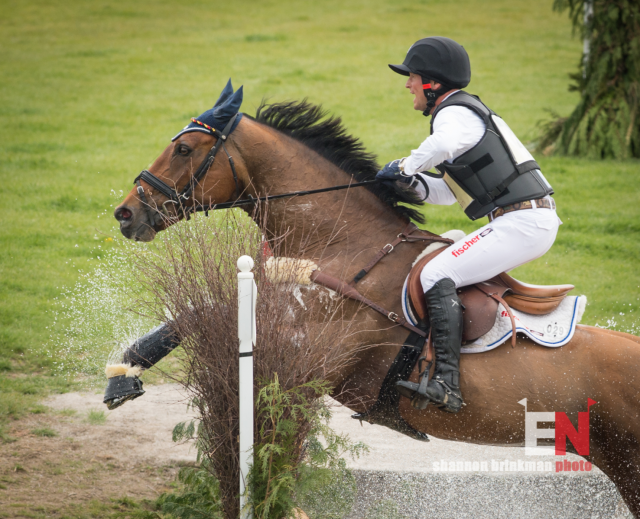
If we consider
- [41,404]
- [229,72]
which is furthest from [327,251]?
[229,72]

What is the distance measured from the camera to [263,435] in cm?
325

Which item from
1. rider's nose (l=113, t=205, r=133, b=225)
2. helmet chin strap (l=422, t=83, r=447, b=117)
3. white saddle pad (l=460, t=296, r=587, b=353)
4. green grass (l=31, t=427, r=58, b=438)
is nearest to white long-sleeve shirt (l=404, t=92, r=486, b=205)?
helmet chin strap (l=422, t=83, r=447, b=117)

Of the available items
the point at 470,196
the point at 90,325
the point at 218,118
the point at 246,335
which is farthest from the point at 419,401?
the point at 90,325

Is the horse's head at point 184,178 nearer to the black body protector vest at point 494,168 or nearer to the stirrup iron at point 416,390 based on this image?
the black body protector vest at point 494,168

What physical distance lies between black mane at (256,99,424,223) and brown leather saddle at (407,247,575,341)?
44 cm

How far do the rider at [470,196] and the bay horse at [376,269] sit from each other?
0.81ft

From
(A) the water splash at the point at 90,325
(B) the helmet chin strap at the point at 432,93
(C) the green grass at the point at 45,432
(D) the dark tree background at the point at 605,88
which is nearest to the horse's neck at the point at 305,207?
(B) the helmet chin strap at the point at 432,93

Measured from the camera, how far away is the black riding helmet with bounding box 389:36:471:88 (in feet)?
12.1

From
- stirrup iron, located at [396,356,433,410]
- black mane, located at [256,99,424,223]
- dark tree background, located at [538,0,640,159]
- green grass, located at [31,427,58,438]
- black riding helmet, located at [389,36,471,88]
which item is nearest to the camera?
stirrup iron, located at [396,356,433,410]

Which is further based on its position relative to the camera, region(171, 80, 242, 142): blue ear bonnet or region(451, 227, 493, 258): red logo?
region(171, 80, 242, 142): blue ear bonnet

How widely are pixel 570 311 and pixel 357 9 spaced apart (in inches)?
968

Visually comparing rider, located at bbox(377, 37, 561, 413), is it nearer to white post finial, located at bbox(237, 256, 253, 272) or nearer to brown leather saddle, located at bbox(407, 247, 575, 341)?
brown leather saddle, located at bbox(407, 247, 575, 341)

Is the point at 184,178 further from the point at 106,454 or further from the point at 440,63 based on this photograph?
the point at 106,454

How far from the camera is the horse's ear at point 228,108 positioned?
12.5 feet
